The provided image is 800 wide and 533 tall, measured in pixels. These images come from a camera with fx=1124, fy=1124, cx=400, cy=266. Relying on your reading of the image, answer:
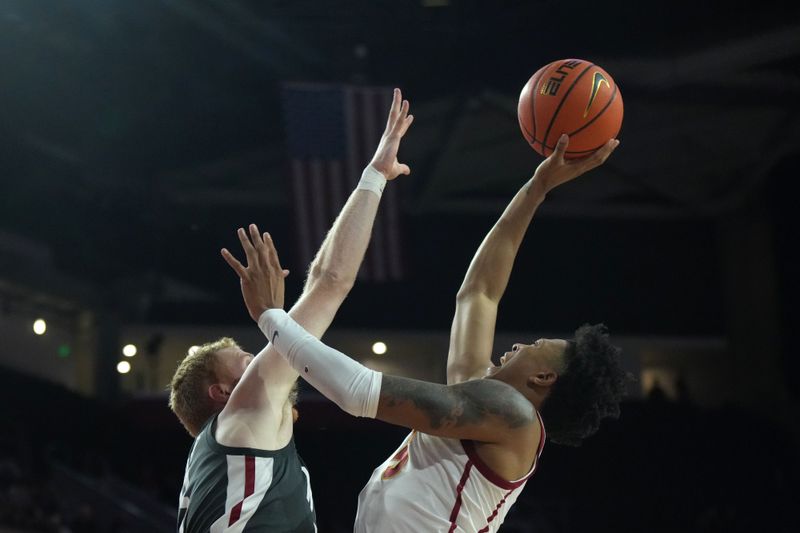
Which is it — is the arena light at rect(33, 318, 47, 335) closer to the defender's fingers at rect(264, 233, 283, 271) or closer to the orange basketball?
the orange basketball

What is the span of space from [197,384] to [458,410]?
2.92ft

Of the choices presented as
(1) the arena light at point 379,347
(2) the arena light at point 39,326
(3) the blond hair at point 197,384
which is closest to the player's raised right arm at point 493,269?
(3) the blond hair at point 197,384

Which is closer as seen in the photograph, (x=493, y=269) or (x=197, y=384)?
(x=197, y=384)

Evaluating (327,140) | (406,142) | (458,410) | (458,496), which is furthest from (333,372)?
(406,142)

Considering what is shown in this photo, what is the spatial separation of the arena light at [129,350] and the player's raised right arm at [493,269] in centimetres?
1491

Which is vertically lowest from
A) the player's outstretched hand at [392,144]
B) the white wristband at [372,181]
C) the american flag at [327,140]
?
the white wristband at [372,181]

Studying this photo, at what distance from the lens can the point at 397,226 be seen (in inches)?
506

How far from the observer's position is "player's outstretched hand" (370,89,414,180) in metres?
3.46

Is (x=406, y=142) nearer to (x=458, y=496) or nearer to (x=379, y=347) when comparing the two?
(x=379, y=347)

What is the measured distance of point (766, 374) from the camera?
56.5 feet

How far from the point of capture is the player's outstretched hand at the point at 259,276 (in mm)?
3068

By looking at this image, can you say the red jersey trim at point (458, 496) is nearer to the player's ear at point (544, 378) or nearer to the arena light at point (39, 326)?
the player's ear at point (544, 378)

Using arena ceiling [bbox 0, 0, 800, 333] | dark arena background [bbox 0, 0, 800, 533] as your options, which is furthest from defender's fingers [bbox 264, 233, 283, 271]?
arena ceiling [bbox 0, 0, 800, 333]

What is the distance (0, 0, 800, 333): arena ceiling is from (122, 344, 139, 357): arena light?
0.52 m
